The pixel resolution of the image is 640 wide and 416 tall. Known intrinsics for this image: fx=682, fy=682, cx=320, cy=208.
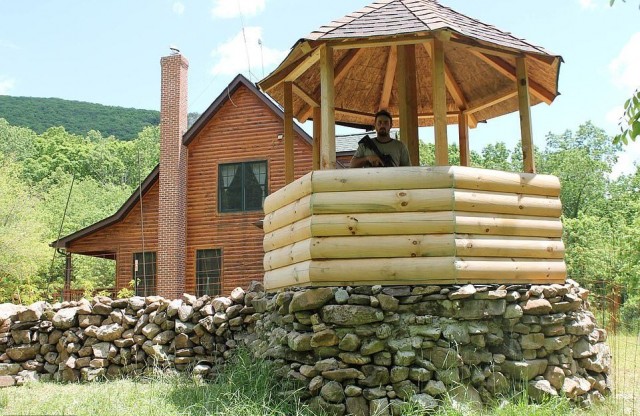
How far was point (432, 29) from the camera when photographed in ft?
23.9

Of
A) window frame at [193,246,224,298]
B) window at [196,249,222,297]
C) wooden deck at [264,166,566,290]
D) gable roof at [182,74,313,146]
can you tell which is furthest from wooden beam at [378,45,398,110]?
window at [196,249,222,297]

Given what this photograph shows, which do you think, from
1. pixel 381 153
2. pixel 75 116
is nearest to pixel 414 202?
pixel 381 153

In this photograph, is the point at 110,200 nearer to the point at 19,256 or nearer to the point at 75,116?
the point at 19,256

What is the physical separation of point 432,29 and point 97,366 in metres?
6.71

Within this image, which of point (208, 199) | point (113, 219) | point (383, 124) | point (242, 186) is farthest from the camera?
point (113, 219)

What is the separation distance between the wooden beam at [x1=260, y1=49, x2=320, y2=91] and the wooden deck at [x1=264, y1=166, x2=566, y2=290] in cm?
181

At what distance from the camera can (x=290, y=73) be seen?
895 centimetres

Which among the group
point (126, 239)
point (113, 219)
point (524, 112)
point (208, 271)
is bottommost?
point (208, 271)

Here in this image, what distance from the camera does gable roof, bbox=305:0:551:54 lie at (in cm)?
750

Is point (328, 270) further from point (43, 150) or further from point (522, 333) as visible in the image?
point (43, 150)

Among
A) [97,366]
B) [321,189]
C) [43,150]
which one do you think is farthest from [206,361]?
[43,150]

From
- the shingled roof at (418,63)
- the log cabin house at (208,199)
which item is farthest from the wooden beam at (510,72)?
the log cabin house at (208,199)

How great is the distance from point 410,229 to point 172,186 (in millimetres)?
16133

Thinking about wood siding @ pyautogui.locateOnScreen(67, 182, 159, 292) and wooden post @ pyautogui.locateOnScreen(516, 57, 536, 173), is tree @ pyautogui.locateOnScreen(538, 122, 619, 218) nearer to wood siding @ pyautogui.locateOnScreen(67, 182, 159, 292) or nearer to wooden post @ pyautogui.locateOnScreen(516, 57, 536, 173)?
wood siding @ pyautogui.locateOnScreen(67, 182, 159, 292)
